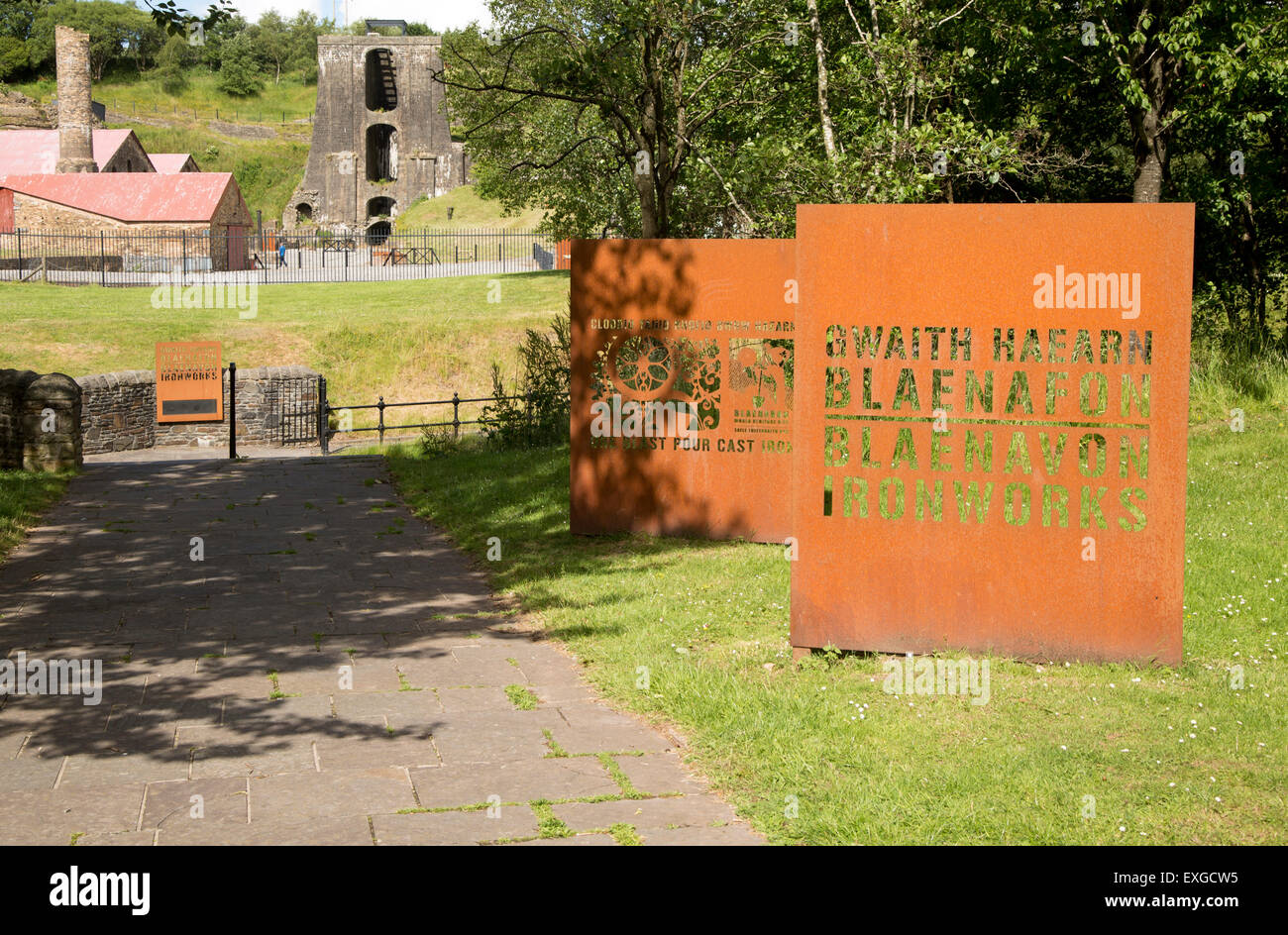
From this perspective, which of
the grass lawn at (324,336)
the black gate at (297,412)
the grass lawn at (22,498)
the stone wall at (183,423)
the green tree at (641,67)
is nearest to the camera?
the grass lawn at (22,498)

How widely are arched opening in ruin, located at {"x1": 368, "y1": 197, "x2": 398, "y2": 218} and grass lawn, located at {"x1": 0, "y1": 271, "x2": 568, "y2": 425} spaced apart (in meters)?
33.8

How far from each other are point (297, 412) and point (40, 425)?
12598mm

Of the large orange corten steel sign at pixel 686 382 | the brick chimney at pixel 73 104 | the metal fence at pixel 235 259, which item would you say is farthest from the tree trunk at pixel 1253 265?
the brick chimney at pixel 73 104

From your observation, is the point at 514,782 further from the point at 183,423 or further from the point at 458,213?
the point at 458,213

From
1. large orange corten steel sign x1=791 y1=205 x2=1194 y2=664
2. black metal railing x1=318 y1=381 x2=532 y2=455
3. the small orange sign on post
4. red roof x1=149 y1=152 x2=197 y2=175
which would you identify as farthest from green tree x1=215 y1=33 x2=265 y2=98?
large orange corten steel sign x1=791 y1=205 x2=1194 y2=664

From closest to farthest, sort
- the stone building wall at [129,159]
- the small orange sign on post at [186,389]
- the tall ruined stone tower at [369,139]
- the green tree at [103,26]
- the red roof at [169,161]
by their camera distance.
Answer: the small orange sign on post at [186,389] < the stone building wall at [129,159] < the red roof at [169,161] < the tall ruined stone tower at [369,139] < the green tree at [103,26]

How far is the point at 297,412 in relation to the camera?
26656 mm

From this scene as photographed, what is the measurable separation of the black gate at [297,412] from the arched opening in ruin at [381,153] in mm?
46752

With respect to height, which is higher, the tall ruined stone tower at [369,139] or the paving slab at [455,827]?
the tall ruined stone tower at [369,139]

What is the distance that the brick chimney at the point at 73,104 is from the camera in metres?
53.7

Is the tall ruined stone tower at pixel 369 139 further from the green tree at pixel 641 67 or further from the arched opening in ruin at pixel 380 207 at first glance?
the green tree at pixel 641 67

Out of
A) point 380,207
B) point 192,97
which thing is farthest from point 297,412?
point 192,97

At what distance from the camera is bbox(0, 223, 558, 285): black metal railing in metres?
43.1
